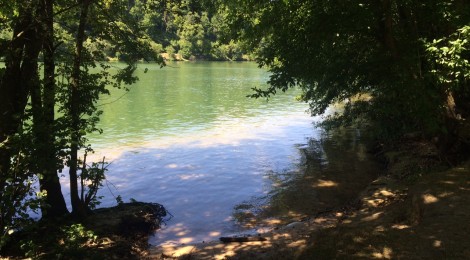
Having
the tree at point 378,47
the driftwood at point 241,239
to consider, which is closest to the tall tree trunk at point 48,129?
the driftwood at point 241,239

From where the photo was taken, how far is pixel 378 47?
1179cm

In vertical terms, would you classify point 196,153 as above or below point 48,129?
below

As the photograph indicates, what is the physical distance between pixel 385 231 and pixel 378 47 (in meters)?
6.50

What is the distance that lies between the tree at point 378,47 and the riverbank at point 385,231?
1.67m

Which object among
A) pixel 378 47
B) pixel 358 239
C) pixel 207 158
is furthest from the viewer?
pixel 207 158

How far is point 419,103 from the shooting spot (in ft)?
29.4

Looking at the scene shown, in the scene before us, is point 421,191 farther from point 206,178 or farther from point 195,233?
point 206,178

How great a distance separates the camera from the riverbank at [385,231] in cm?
645

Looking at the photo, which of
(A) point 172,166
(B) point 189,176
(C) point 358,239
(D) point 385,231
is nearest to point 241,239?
(C) point 358,239

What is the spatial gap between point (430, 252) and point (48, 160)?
24.0ft

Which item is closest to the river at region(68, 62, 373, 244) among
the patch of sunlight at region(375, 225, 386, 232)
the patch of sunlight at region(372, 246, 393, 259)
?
the patch of sunlight at region(375, 225, 386, 232)

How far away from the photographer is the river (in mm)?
13555

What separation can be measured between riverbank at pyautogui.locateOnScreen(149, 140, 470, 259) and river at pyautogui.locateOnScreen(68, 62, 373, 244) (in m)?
1.90

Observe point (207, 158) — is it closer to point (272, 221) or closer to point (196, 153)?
point (196, 153)
